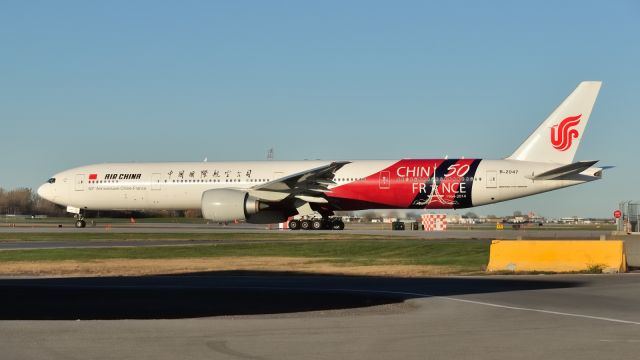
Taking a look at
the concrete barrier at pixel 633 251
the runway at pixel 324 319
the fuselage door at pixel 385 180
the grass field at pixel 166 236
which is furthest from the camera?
the fuselage door at pixel 385 180

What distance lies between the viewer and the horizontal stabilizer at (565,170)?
44281 millimetres

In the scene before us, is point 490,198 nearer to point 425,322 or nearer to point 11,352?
point 425,322

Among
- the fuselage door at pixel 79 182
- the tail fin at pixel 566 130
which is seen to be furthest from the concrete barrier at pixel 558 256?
the fuselage door at pixel 79 182

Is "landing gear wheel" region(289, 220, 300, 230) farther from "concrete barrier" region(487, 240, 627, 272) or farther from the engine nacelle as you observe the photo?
"concrete barrier" region(487, 240, 627, 272)

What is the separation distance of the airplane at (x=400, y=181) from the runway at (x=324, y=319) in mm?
26245

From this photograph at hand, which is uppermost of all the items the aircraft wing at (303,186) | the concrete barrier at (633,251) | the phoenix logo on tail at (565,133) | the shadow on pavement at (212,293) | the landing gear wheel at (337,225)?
the phoenix logo on tail at (565,133)

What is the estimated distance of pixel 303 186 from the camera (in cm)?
4844

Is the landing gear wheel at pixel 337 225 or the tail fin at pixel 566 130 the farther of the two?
the landing gear wheel at pixel 337 225

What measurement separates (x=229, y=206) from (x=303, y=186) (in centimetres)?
466

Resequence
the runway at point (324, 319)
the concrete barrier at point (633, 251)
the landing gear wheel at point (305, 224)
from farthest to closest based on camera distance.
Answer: the landing gear wheel at point (305, 224) → the concrete barrier at point (633, 251) → the runway at point (324, 319)

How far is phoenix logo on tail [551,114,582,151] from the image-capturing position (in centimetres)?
4816

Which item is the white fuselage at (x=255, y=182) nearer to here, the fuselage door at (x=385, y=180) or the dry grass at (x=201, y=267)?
the fuselage door at (x=385, y=180)

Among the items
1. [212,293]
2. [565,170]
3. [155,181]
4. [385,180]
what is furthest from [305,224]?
[212,293]

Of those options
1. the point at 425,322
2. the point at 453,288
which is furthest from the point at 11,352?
the point at 453,288
